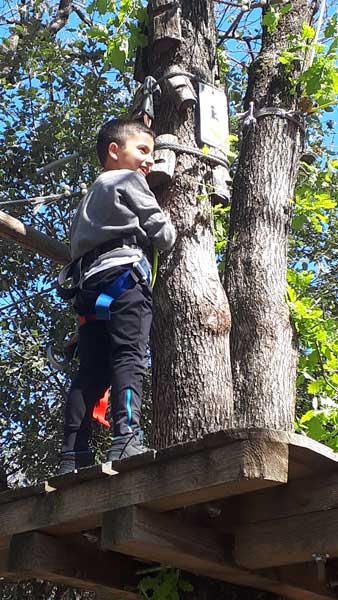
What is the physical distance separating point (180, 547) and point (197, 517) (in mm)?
151

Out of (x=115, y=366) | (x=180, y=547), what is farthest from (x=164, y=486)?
(x=115, y=366)

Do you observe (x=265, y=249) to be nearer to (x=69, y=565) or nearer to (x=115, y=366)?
(x=115, y=366)

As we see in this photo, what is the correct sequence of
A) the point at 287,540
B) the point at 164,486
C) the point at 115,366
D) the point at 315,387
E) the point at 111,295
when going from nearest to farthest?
the point at 164,486, the point at 287,540, the point at 115,366, the point at 111,295, the point at 315,387

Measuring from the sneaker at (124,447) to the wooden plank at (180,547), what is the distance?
1.39 feet

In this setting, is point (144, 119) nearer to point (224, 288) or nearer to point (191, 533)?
point (224, 288)

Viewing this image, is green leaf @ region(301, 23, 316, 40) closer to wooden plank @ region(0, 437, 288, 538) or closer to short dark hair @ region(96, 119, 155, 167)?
short dark hair @ region(96, 119, 155, 167)

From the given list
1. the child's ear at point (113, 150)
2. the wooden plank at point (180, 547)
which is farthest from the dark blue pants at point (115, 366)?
the child's ear at point (113, 150)

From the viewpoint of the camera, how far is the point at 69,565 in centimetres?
314

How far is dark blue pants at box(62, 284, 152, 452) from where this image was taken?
352cm

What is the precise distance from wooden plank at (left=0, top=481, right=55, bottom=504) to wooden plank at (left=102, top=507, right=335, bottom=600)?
233 millimetres

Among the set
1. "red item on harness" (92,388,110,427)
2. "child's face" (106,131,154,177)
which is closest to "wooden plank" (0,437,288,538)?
"red item on harness" (92,388,110,427)

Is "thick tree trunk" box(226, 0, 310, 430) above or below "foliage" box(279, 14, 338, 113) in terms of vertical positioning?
below

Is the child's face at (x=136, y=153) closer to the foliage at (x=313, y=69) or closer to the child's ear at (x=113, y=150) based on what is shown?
the child's ear at (x=113, y=150)

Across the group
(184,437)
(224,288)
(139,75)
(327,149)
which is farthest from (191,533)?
(327,149)
